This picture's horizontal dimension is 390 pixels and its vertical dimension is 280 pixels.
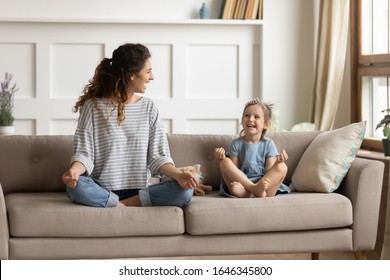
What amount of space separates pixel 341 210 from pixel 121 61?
3.78 feet

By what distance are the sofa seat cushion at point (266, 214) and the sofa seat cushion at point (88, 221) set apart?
100 mm

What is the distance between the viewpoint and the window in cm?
526

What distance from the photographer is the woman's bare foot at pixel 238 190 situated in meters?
3.68

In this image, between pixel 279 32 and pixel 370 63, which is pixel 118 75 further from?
pixel 279 32

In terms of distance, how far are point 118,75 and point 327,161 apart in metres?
1.01

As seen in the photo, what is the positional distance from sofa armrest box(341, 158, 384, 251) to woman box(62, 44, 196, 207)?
0.80 meters

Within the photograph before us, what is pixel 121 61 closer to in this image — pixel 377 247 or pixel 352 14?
pixel 377 247

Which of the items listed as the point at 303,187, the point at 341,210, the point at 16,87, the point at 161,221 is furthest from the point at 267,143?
the point at 16,87

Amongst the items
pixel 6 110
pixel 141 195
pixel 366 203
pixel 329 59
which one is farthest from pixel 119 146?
pixel 329 59

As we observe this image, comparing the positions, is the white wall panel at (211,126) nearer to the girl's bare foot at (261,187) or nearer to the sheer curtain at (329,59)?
the sheer curtain at (329,59)

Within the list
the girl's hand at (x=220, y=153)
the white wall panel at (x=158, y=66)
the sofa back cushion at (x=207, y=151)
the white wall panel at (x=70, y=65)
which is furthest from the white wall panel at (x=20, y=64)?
the girl's hand at (x=220, y=153)

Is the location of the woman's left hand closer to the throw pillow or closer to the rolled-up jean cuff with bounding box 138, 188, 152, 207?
the rolled-up jean cuff with bounding box 138, 188, 152, 207

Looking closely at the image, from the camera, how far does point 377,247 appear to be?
4109 mm

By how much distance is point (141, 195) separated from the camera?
11.6 feet
